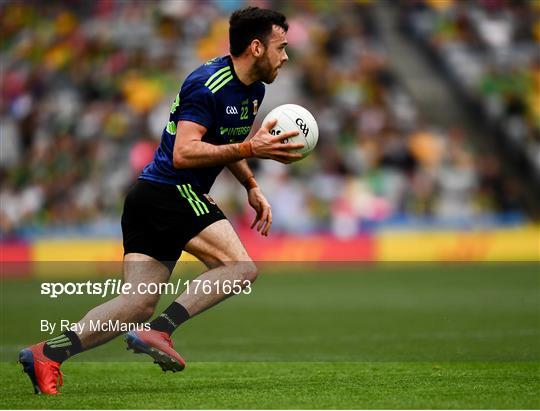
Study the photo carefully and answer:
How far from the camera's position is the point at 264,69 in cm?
770

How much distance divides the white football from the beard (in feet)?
0.82

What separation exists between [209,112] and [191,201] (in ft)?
1.99

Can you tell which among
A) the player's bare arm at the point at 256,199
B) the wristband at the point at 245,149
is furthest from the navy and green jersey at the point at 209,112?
the player's bare arm at the point at 256,199

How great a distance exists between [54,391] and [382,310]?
24.2 feet

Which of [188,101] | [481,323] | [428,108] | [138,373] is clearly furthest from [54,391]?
[428,108]

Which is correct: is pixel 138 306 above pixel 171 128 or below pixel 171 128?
below

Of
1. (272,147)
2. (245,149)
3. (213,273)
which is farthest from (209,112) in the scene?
(213,273)

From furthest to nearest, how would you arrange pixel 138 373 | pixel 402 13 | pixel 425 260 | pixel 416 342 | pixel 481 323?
pixel 402 13
pixel 425 260
pixel 481 323
pixel 416 342
pixel 138 373

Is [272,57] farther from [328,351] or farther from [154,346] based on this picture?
[328,351]

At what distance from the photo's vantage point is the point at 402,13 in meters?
26.9

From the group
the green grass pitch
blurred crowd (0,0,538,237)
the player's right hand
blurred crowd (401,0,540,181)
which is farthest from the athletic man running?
blurred crowd (401,0,540,181)

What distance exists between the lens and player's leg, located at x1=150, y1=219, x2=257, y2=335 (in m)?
7.43

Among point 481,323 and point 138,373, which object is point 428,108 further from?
point 138,373

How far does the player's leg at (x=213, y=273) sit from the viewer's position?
7.43m
